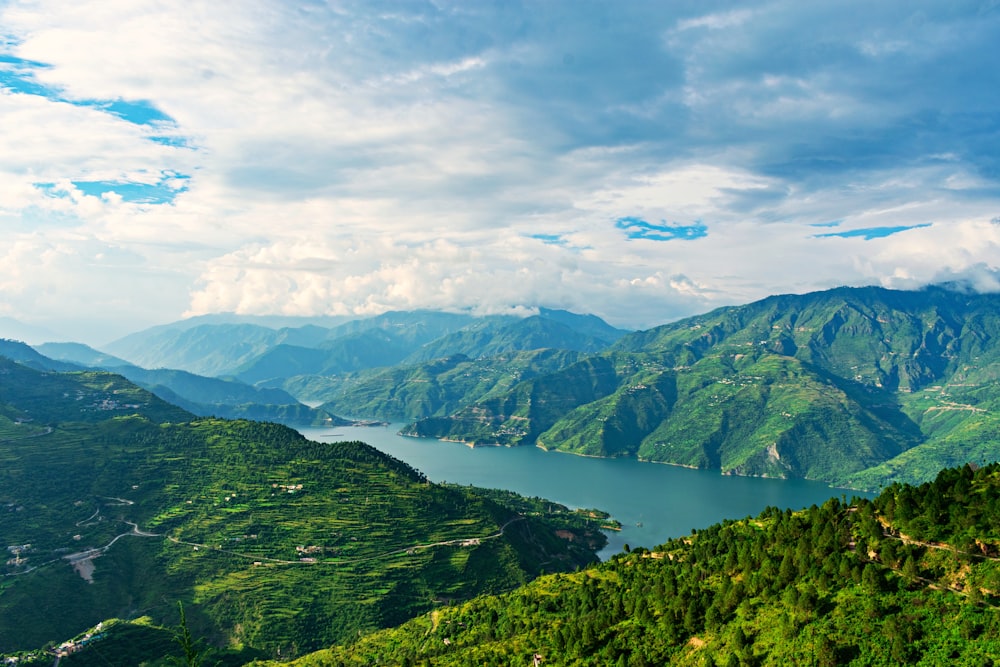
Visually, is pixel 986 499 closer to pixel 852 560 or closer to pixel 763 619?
pixel 852 560

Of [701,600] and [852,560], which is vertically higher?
[852,560]

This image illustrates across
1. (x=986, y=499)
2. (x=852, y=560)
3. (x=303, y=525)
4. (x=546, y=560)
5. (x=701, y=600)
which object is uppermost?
(x=986, y=499)

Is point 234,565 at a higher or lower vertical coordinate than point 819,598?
lower

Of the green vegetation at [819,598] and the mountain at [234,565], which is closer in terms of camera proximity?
the green vegetation at [819,598]

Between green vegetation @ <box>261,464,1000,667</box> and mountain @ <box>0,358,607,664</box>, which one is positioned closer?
green vegetation @ <box>261,464,1000,667</box>

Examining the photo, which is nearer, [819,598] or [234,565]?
[819,598]

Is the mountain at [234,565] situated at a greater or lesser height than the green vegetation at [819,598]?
lesser

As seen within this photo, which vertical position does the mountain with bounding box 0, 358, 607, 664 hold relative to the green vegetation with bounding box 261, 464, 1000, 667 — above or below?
below

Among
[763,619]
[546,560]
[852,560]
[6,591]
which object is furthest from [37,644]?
[852,560]
